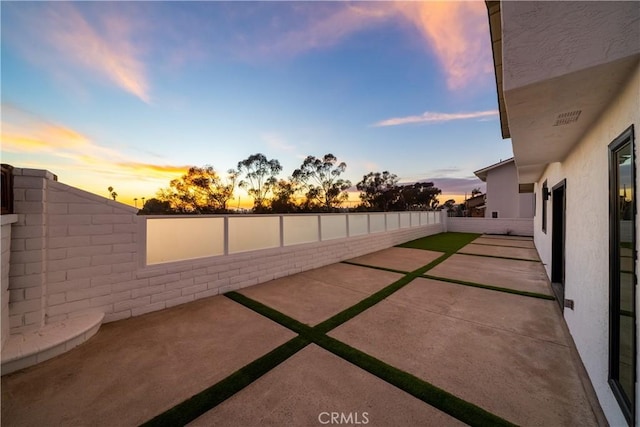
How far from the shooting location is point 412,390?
177cm

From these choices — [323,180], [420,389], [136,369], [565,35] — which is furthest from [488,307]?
[323,180]

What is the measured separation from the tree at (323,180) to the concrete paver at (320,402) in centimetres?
1660

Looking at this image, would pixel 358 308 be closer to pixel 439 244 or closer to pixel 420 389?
pixel 420 389

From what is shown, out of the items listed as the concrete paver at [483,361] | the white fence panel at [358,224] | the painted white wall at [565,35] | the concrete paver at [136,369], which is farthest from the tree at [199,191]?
the painted white wall at [565,35]

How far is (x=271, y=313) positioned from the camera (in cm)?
317

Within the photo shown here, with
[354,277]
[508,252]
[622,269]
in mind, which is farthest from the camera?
[508,252]

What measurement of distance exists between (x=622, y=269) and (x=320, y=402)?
7.51 ft

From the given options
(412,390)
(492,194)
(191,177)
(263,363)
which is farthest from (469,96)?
(191,177)

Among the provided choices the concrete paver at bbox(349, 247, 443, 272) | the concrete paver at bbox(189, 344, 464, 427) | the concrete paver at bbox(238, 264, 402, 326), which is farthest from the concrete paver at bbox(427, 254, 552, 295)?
the concrete paver at bbox(189, 344, 464, 427)

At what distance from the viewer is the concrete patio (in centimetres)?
158

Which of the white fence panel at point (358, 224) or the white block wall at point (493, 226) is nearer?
the white fence panel at point (358, 224)

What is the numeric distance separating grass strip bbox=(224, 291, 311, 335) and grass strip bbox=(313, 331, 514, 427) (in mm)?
388

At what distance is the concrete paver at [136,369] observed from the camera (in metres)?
1.59

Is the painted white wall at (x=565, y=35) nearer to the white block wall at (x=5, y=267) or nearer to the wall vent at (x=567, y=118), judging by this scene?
the wall vent at (x=567, y=118)
